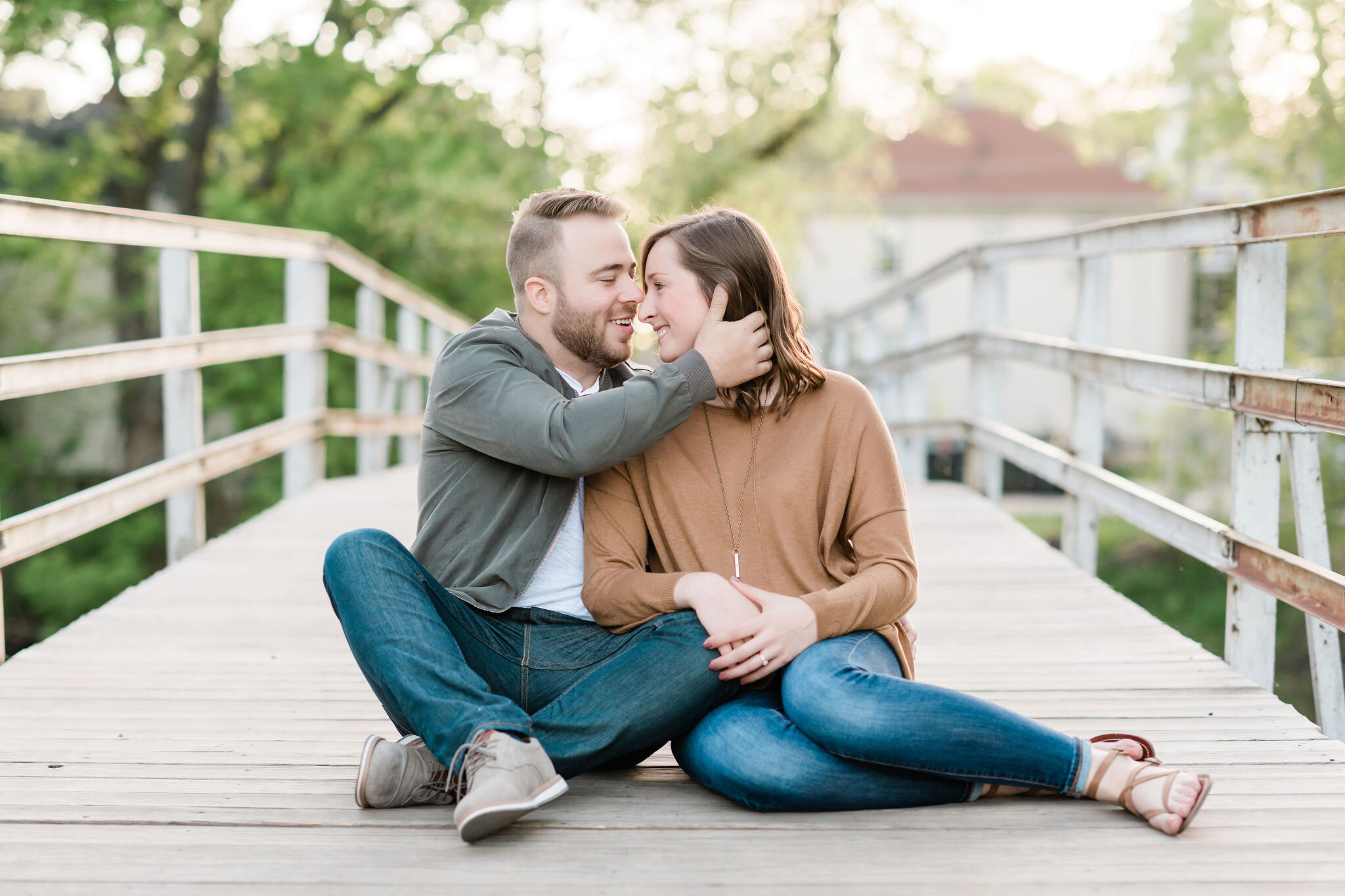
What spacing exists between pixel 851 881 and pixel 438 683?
0.71 metres

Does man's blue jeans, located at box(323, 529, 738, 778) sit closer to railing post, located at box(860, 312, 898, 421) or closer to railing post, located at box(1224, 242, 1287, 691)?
railing post, located at box(1224, 242, 1287, 691)

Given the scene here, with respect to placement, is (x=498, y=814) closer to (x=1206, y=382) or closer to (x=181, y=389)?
(x=1206, y=382)

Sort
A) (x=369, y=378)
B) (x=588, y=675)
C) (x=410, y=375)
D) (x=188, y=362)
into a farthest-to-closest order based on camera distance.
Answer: (x=410, y=375), (x=369, y=378), (x=188, y=362), (x=588, y=675)

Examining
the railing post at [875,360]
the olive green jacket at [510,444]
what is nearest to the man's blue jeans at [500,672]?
the olive green jacket at [510,444]

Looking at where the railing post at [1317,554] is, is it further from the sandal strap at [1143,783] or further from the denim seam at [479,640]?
the denim seam at [479,640]

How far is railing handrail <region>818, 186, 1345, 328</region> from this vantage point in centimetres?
238

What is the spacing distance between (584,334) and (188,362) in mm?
1874

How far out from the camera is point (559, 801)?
2053mm

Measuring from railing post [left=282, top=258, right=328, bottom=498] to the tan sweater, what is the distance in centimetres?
304

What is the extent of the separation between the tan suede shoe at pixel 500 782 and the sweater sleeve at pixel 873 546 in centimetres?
53

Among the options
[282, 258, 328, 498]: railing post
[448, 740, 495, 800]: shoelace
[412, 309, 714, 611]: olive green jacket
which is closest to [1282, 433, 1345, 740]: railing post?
[412, 309, 714, 611]: olive green jacket

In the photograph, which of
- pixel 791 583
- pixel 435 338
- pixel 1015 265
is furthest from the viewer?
pixel 1015 265

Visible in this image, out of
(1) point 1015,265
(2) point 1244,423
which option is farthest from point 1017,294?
(2) point 1244,423

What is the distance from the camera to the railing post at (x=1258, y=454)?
2705 millimetres
